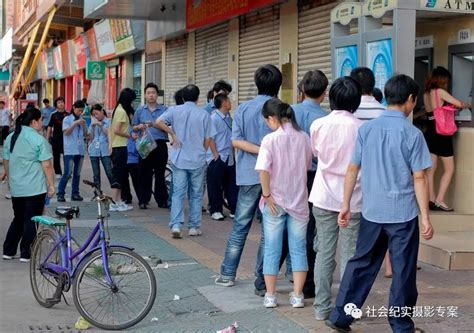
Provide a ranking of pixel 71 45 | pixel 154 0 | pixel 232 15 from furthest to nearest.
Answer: pixel 71 45
pixel 154 0
pixel 232 15

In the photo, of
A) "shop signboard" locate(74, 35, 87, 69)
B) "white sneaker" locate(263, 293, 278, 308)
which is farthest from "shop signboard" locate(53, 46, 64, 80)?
"white sneaker" locate(263, 293, 278, 308)

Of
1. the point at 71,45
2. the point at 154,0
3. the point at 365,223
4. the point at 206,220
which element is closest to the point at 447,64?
the point at 206,220

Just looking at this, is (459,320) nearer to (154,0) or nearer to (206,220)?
(206,220)

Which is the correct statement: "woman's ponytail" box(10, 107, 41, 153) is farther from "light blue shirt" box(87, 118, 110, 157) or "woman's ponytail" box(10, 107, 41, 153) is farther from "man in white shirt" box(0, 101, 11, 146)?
"man in white shirt" box(0, 101, 11, 146)

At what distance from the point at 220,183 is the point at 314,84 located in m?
5.15

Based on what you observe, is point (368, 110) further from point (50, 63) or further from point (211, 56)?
point (50, 63)

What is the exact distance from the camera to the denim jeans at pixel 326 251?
573cm

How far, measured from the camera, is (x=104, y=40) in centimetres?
2667

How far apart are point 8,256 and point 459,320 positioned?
16.7 feet

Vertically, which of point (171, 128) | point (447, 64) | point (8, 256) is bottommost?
point (8, 256)

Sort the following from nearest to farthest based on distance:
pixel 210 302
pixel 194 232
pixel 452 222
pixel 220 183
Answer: pixel 210 302 < pixel 452 222 < pixel 194 232 < pixel 220 183

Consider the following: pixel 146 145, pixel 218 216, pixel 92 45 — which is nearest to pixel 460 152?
pixel 218 216

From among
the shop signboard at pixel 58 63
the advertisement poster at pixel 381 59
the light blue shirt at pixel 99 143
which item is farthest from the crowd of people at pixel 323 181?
the shop signboard at pixel 58 63

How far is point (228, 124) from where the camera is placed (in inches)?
438
